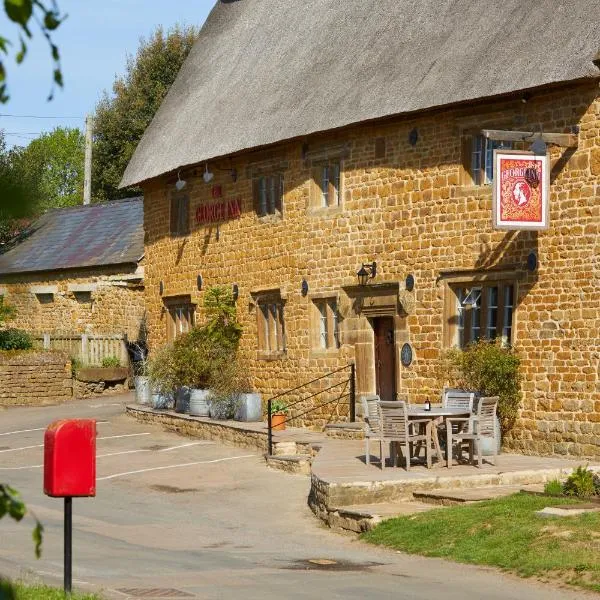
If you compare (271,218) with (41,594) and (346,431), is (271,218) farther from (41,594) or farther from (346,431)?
(41,594)

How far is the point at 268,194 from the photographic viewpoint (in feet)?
81.8

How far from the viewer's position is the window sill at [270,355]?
24.4 metres

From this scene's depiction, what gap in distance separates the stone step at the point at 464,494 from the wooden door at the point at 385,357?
6.52m

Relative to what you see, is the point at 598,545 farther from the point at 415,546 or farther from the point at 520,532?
the point at 415,546

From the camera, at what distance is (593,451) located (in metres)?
17.3

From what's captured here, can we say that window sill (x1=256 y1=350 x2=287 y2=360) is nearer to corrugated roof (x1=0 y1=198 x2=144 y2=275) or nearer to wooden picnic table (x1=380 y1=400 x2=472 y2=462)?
wooden picnic table (x1=380 y1=400 x2=472 y2=462)

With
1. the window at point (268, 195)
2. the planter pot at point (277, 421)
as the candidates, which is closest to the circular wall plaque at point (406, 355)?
the planter pot at point (277, 421)

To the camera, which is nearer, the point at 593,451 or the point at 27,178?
the point at 27,178

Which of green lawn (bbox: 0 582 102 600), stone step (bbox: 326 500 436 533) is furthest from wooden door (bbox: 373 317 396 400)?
green lawn (bbox: 0 582 102 600)

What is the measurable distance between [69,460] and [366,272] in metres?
13.8

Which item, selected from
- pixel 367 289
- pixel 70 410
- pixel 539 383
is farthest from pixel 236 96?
pixel 539 383

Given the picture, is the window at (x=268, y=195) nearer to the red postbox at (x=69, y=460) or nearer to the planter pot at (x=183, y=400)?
the planter pot at (x=183, y=400)

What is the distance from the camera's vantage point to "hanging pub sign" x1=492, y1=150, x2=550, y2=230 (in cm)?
1720

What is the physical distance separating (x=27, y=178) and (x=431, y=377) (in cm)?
1821
